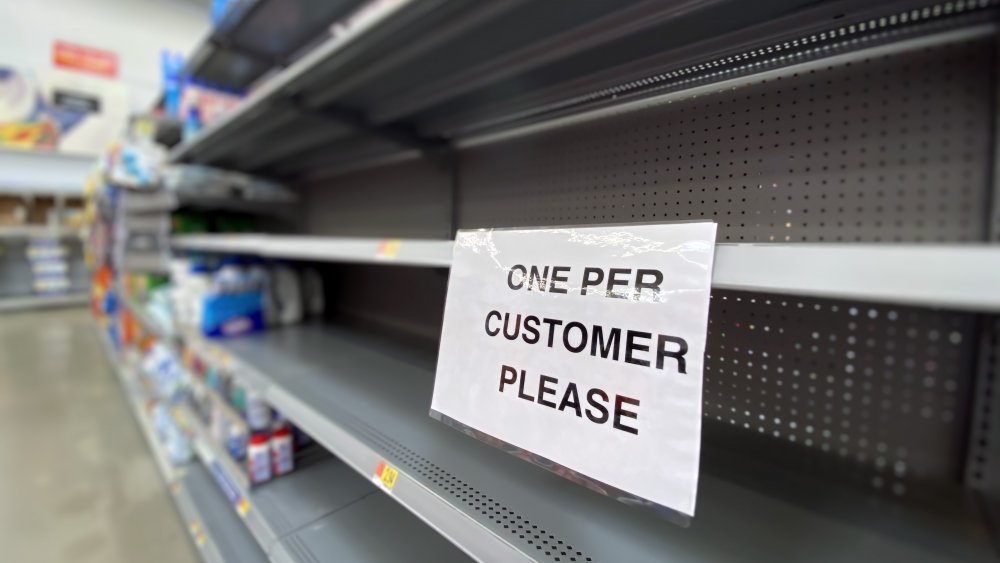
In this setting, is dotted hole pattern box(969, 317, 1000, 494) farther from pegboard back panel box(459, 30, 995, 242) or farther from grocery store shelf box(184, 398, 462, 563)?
grocery store shelf box(184, 398, 462, 563)

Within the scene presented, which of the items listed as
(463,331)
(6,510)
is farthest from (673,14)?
(6,510)

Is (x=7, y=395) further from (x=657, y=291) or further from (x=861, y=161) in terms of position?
(x=861, y=161)

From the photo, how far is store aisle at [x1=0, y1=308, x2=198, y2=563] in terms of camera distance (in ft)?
4.54

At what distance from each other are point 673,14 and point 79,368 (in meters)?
4.58

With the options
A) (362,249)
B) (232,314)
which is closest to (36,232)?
(232,314)

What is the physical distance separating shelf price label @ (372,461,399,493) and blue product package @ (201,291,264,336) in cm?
118

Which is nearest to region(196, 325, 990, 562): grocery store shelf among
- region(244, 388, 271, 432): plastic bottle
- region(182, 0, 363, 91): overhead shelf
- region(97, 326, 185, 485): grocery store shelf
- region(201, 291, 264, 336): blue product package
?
region(244, 388, 271, 432): plastic bottle

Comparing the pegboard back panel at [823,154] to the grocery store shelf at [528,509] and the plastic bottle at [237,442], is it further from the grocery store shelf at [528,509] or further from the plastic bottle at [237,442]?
the plastic bottle at [237,442]

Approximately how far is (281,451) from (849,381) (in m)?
1.43

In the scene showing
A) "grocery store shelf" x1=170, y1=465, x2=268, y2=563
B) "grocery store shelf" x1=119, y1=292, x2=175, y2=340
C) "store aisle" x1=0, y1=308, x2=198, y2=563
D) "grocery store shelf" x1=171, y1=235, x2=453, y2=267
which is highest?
"grocery store shelf" x1=171, y1=235, x2=453, y2=267

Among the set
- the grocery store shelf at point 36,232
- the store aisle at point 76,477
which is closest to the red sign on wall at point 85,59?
the grocery store shelf at point 36,232

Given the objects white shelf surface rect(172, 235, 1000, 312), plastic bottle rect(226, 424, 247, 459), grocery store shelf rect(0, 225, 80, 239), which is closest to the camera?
white shelf surface rect(172, 235, 1000, 312)

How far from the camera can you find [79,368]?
3.13 metres

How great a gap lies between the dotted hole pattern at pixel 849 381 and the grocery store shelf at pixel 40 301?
8.14m
